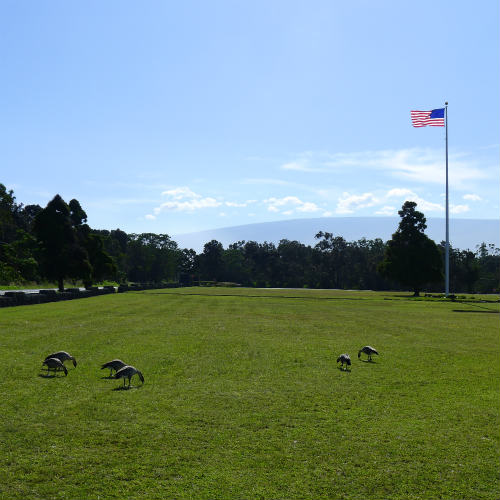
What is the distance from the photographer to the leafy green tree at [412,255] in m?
75.4

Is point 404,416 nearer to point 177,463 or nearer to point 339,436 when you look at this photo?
point 339,436

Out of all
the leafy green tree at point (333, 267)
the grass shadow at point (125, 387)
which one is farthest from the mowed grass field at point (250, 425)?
the leafy green tree at point (333, 267)

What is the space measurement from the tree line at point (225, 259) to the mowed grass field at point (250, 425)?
25.9 metres

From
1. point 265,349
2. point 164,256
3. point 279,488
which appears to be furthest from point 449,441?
point 164,256

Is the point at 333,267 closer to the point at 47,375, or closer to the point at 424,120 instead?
the point at 424,120

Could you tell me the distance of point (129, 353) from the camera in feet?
52.0

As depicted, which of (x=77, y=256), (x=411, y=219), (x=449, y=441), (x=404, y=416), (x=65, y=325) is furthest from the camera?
(x=411, y=219)

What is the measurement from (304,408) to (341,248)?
163 m

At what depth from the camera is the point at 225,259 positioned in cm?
18662

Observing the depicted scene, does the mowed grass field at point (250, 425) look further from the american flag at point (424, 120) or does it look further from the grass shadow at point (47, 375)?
the american flag at point (424, 120)

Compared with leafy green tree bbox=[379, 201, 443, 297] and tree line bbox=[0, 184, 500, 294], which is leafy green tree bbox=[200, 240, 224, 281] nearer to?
tree line bbox=[0, 184, 500, 294]

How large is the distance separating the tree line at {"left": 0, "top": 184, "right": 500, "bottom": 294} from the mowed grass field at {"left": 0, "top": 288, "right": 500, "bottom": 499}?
25945 millimetres

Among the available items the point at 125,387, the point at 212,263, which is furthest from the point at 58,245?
the point at 212,263

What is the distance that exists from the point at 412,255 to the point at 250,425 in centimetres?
7293
